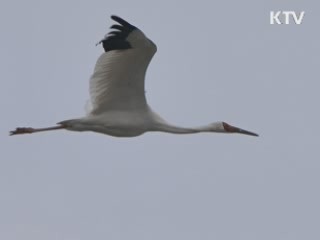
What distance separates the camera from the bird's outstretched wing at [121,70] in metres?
25.4

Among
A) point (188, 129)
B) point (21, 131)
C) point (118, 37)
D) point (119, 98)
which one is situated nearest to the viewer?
point (118, 37)

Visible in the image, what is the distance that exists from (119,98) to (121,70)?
0.64m

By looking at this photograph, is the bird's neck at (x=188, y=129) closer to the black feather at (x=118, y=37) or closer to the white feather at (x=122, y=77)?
the white feather at (x=122, y=77)

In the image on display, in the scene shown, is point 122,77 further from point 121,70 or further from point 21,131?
point 21,131

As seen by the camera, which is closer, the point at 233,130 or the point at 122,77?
the point at 122,77

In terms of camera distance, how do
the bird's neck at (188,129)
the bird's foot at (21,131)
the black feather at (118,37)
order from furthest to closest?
the bird's foot at (21,131)
the bird's neck at (188,129)
the black feather at (118,37)

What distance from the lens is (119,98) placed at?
87.1ft

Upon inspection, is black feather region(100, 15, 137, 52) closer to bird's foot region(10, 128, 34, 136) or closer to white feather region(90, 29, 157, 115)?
white feather region(90, 29, 157, 115)

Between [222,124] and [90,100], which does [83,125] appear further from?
[222,124]

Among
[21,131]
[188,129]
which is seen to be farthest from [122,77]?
[21,131]

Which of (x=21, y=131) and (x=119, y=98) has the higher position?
(x=119, y=98)

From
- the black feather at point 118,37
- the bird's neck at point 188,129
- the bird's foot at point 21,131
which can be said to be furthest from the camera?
the bird's foot at point 21,131

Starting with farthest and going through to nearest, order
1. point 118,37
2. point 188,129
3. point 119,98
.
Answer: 1. point 188,129
2. point 119,98
3. point 118,37

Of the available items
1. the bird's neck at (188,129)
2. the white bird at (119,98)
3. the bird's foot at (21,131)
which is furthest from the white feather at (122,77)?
the bird's foot at (21,131)
